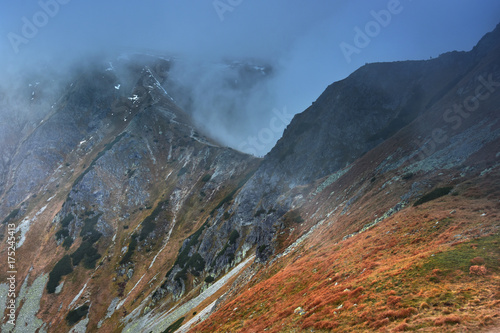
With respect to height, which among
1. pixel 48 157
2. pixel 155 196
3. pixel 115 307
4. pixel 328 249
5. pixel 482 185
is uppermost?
pixel 48 157

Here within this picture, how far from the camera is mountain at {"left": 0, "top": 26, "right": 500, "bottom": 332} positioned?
1978cm

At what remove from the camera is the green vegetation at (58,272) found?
89775 millimetres

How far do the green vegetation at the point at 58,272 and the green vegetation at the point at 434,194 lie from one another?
354ft

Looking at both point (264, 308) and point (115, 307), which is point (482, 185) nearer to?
point (264, 308)

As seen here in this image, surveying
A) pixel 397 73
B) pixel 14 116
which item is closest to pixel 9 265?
pixel 14 116

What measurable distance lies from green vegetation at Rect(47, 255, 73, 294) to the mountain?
627mm

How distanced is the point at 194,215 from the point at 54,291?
51607mm

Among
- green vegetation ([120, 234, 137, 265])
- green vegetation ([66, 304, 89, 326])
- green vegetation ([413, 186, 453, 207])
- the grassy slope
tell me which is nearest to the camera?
the grassy slope

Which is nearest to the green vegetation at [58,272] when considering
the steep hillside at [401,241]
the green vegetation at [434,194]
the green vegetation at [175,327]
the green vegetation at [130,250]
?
the green vegetation at [130,250]

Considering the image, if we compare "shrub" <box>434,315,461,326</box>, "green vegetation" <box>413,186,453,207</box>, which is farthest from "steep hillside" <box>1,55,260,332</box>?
"shrub" <box>434,315,461,326</box>

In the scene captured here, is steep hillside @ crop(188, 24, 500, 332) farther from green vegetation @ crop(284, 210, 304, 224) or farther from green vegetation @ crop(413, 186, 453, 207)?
green vegetation @ crop(284, 210, 304, 224)

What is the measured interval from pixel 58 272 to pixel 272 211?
79.0 metres

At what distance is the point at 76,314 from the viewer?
3130 inches

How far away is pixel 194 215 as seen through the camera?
112125 mm
